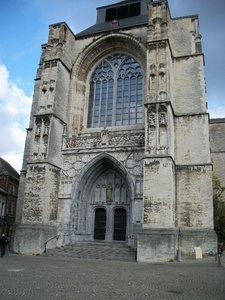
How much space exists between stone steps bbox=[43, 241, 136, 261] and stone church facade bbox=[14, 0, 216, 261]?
0.57 m

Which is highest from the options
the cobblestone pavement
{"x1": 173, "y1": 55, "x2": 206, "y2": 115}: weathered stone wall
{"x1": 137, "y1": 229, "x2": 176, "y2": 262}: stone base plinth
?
{"x1": 173, "y1": 55, "x2": 206, "y2": 115}: weathered stone wall

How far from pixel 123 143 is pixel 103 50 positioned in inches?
287

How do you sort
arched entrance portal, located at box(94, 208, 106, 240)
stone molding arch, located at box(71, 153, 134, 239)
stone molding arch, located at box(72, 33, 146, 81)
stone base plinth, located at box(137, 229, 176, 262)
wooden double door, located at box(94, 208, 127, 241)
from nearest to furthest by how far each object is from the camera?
1. stone base plinth, located at box(137, 229, 176, 262)
2. stone molding arch, located at box(71, 153, 134, 239)
3. wooden double door, located at box(94, 208, 127, 241)
4. arched entrance portal, located at box(94, 208, 106, 240)
5. stone molding arch, located at box(72, 33, 146, 81)

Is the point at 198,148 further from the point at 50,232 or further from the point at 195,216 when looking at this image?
the point at 50,232

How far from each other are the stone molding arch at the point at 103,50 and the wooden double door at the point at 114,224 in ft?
28.7

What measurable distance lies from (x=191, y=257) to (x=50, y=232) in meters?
7.06

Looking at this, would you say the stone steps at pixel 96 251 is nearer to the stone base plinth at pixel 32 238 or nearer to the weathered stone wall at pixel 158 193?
the stone base plinth at pixel 32 238

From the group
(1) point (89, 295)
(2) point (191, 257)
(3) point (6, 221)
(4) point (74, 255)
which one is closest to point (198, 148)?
(2) point (191, 257)

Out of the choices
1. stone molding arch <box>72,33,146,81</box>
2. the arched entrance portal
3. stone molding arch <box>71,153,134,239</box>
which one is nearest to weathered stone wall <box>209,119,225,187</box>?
stone molding arch <box>72,33,146,81</box>

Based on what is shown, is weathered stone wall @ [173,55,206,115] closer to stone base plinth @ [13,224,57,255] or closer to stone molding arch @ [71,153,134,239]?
stone molding arch @ [71,153,134,239]

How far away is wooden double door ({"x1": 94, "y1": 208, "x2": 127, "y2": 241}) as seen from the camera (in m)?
16.9

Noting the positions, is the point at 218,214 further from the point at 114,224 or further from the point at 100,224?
the point at 100,224

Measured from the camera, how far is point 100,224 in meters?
17.6

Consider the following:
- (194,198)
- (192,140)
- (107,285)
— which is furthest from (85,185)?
(107,285)
